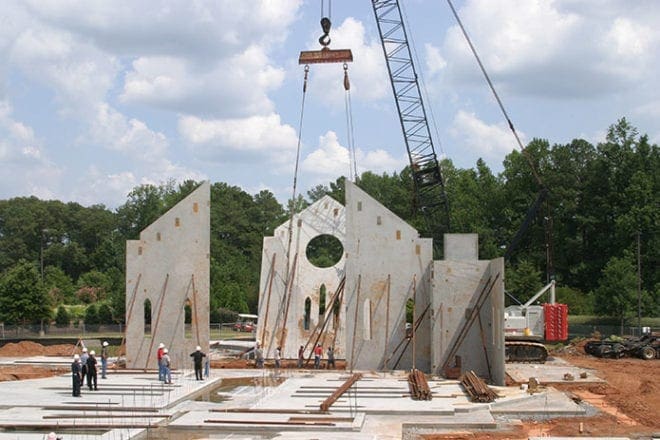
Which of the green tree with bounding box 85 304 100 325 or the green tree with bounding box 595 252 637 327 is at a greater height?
the green tree with bounding box 595 252 637 327

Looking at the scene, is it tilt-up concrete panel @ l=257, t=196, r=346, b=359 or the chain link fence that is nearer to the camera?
tilt-up concrete panel @ l=257, t=196, r=346, b=359

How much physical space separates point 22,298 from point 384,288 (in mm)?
31079

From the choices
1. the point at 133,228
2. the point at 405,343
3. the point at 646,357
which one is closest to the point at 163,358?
the point at 405,343

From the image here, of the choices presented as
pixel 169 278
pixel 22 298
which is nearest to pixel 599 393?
pixel 169 278

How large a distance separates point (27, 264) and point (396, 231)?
106ft

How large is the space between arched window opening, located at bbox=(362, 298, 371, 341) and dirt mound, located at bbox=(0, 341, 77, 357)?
14369 millimetres

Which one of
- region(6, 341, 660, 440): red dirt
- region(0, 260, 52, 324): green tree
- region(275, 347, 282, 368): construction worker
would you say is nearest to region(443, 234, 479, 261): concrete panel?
region(6, 341, 660, 440): red dirt

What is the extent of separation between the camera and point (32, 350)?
128 ft

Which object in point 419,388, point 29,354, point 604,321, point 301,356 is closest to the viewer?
point 419,388

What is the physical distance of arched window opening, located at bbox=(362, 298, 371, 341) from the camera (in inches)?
1221

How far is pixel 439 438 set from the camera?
60.7 ft

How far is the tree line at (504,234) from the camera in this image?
181ft

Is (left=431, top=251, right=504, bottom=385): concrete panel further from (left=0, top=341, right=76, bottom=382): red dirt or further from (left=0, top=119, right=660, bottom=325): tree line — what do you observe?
(left=0, top=119, right=660, bottom=325): tree line

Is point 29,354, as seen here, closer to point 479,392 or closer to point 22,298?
point 22,298
